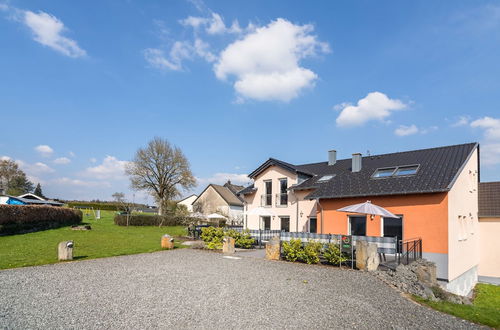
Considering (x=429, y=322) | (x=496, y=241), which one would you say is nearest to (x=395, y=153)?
(x=496, y=241)

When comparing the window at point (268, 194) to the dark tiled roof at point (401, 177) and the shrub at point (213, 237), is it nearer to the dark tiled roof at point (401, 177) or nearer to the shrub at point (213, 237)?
the dark tiled roof at point (401, 177)

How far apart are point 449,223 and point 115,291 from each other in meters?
12.8

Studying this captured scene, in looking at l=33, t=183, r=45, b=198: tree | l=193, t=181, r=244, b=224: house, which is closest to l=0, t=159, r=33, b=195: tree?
l=33, t=183, r=45, b=198: tree

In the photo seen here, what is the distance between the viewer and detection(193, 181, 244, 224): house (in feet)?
140

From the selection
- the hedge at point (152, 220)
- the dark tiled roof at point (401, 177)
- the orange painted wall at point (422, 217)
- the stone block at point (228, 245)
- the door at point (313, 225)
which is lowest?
the hedge at point (152, 220)

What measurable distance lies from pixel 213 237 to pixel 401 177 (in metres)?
10.0

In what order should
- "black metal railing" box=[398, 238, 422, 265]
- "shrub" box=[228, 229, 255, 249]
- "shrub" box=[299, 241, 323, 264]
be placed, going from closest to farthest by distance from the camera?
"shrub" box=[299, 241, 323, 264] < "black metal railing" box=[398, 238, 422, 265] < "shrub" box=[228, 229, 255, 249]

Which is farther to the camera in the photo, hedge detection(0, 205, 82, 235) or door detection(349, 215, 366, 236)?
hedge detection(0, 205, 82, 235)

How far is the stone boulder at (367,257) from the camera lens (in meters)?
10.8

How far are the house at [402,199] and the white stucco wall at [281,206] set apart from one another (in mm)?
62

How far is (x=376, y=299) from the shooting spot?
7645mm

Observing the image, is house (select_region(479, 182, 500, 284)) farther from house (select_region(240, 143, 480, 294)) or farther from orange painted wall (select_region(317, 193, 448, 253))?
orange painted wall (select_region(317, 193, 448, 253))

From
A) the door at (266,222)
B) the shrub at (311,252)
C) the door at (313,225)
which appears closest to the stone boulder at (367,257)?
the shrub at (311,252)

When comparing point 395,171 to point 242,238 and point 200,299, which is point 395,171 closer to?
point 242,238
